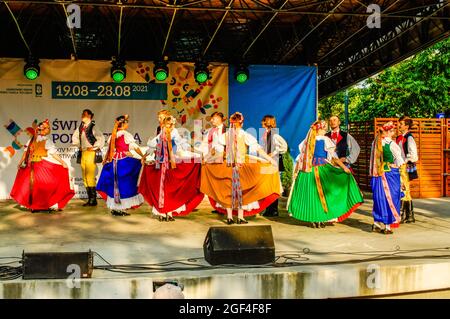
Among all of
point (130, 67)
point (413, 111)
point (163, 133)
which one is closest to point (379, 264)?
point (163, 133)

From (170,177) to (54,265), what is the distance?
3201mm

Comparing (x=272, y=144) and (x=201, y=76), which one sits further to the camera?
(x=201, y=76)

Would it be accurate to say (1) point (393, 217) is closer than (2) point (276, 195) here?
Yes

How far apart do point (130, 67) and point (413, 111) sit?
11.8 metres

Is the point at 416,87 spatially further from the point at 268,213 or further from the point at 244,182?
the point at 244,182

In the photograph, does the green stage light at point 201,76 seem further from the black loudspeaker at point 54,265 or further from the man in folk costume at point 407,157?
the black loudspeaker at point 54,265

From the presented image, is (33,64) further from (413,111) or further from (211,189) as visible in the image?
(413,111)

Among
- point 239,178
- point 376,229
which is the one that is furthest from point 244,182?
point 376,229

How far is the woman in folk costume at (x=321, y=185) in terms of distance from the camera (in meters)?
7.00

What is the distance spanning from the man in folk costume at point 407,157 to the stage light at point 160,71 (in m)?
4.28

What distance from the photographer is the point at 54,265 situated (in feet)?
14.7

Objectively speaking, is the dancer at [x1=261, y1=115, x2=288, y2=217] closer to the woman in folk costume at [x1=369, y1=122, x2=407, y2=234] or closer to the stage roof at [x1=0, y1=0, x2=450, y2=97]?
the woman in folk costume at [x1=369, y1=122, x2=407, y2=234]

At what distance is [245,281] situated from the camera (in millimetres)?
4699

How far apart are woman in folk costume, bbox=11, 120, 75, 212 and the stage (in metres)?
0.36
